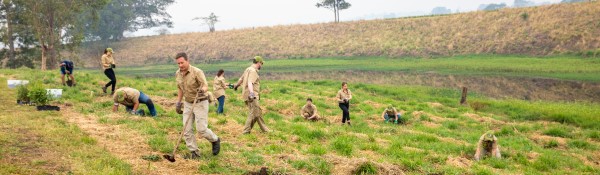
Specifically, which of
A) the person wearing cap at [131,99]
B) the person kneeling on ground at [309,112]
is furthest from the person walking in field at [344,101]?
the person wearing cap at [131,99]

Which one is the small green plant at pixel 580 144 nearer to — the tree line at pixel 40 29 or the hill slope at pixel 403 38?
the hill slope at pixel 403 38

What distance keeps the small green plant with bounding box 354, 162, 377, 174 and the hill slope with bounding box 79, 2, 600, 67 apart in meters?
44.1

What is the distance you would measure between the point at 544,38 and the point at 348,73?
76.3ft

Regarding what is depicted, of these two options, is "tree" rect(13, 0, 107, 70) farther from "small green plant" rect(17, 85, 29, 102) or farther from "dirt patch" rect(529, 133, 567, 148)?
"dirt patch" rect(529, 133, 567, 148)

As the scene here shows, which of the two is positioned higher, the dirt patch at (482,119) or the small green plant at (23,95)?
the small green plant at (23,95)

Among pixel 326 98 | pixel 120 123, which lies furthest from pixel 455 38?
pixel 120 123

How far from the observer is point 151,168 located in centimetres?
882

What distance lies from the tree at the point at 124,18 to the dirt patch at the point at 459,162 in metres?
67.1

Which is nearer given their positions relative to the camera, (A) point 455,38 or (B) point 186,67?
(B) point 186,67

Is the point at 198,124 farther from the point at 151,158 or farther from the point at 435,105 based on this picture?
the point at 435,105

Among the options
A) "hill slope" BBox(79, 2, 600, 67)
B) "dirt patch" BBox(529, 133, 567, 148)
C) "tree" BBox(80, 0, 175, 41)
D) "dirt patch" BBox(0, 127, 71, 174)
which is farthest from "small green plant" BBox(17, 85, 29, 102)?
"tree" BBox(80, 0, 175, 41)

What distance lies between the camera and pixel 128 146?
1057 cm

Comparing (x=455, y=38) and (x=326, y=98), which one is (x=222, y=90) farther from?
(x=455, y=38)

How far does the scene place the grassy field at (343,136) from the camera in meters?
9.55
